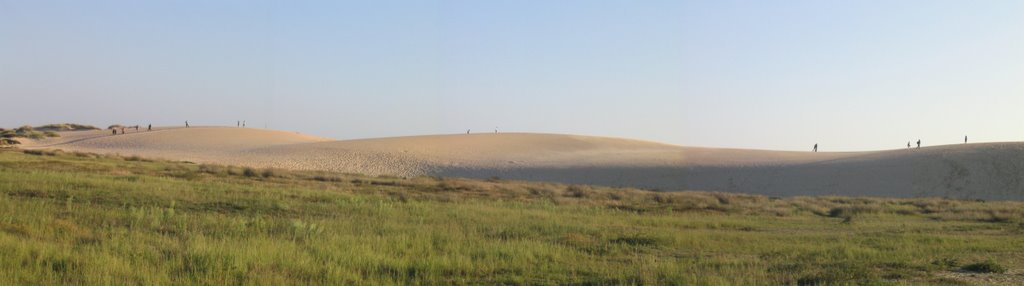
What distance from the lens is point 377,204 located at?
20.9 meters

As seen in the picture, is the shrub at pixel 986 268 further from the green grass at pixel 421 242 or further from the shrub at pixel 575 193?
the shrub at pixel 575 193

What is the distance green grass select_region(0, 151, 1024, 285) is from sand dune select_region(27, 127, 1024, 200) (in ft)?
104

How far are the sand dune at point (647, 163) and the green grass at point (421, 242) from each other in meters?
31.8

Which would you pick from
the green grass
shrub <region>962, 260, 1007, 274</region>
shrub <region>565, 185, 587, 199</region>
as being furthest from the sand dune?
shrub <region>962, 260, 1007, 274</region>

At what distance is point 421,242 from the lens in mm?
12625

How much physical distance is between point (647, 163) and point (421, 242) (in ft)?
183

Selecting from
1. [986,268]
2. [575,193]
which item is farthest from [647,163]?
[986,268]

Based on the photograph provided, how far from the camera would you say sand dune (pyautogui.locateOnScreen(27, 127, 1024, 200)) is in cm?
5338

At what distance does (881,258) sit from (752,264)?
8.41ft

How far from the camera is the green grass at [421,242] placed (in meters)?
9.36

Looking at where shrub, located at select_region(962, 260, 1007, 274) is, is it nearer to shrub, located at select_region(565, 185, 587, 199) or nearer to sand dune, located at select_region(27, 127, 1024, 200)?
shrub, located at select_region(565, 185, 587, 199)

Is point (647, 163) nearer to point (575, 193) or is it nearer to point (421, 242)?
point (575, 193)

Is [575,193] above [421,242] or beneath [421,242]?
beneath

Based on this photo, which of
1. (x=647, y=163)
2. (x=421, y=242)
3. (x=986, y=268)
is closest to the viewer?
(x=986, y=268)
